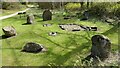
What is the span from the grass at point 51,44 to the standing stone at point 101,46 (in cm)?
72

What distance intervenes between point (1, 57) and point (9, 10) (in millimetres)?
14030

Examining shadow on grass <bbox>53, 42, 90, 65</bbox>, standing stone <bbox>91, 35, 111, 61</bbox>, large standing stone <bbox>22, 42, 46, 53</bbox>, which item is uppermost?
standing stone <bbox>91, 35, 111, 61</bbox>

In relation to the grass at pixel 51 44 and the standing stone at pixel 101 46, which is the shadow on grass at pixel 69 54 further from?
the standing stone at pixel 101 46

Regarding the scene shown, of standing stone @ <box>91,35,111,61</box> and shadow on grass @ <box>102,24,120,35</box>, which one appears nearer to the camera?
standing stone @ <box>91,35,111,61</box>

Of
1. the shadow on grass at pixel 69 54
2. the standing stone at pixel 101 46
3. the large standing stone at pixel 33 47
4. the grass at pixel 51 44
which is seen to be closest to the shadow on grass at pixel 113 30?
the grass at pixel 51 44

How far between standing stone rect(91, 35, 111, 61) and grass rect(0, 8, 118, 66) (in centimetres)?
72

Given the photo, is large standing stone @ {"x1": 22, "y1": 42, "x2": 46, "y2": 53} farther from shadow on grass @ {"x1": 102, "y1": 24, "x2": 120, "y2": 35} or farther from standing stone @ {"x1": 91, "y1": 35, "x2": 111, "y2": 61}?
shadow on grass @ {"x1": 102, "y1": 24, "x2": 120, "y2": 35}

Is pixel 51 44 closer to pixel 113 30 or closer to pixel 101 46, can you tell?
pixel 101 46

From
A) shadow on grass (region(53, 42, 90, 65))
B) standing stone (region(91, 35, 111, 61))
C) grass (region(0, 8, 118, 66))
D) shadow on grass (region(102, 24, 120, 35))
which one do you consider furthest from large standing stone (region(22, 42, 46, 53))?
shadow on grass (region(102, 24, 120, 35))

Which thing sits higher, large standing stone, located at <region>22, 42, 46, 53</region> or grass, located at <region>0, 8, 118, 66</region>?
large standing stone, located at <region>22, 42, 46, 53</region>

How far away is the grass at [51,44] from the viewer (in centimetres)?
852

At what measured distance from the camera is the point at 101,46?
8156mm

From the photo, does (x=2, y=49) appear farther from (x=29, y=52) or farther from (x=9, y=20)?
(x=9, y=20)

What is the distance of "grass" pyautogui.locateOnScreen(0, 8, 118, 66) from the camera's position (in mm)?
8523
